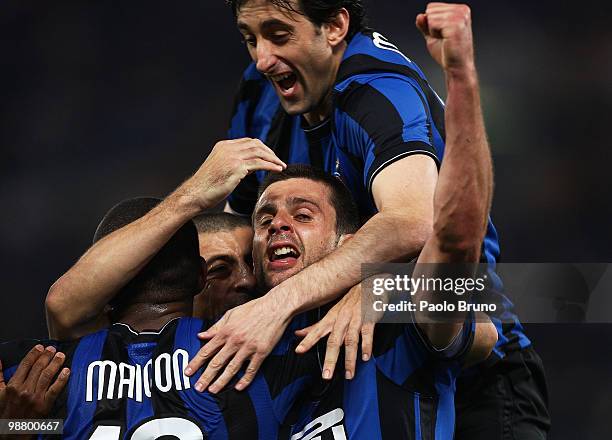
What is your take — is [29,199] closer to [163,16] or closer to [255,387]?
[163,16]

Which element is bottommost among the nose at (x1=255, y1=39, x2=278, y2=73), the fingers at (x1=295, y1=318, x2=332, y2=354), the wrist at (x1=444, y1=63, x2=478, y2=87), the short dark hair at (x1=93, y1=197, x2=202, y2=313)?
the fingers at (x1=295, y1=318, x2=332, y2=354)

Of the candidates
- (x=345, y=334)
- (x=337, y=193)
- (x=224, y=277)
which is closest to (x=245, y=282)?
(x=224, y=277)

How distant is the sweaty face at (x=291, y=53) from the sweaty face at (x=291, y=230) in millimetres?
390

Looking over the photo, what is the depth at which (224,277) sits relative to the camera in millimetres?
3174

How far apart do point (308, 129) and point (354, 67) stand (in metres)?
0.33

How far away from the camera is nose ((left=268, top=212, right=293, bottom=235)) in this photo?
2.75 meters

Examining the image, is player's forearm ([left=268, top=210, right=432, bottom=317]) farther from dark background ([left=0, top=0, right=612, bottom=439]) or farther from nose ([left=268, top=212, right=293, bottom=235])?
dark background ([left=0, top=0, right=612, bottom=439])

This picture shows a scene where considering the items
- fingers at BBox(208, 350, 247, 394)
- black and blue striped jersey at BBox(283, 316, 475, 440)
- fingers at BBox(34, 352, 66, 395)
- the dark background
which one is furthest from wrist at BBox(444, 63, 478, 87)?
the dark background

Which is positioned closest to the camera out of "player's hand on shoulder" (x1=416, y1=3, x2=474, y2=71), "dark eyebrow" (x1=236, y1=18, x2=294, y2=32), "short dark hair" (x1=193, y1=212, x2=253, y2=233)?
"player's hand on shoulder" (x1=416, y1=3, x2=474, y2=71)

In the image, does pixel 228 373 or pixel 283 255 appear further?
pixel 283 255

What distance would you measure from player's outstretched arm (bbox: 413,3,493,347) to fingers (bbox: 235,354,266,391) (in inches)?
15.4

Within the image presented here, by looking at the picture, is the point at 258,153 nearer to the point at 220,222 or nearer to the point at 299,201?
the point at 299,201

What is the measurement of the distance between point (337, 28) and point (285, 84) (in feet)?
0.87

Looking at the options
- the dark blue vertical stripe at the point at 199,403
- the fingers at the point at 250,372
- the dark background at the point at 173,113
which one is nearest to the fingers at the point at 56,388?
the dark blue vertical stripe at the point at 199,403
